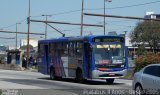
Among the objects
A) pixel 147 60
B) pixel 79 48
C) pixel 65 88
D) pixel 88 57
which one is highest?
pixel 79 48

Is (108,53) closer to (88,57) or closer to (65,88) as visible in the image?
(88,57)

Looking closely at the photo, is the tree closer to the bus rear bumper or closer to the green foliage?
the green foliage

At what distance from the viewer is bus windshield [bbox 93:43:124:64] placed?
92.8 feet

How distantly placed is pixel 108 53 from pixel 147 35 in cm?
7695

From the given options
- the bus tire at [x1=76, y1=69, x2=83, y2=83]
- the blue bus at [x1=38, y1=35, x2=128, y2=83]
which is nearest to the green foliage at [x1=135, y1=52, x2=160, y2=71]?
the blue bus at [x1=38, y1=35, x2=128, y2=83]

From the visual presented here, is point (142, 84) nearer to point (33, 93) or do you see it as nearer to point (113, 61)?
point (33, 93)

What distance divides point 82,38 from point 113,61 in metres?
2.54


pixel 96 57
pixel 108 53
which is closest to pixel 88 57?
pixel 96 57

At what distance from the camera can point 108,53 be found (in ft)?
93.4

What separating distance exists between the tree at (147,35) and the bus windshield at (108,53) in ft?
243

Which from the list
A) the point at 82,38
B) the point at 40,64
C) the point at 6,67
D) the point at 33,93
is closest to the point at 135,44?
the point at 6,67

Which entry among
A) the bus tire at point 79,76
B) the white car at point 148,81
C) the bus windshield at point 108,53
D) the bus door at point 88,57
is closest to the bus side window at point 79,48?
the bus door at point 88,57

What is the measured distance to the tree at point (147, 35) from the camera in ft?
342

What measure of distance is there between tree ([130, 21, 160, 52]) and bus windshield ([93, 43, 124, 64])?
74038mm
